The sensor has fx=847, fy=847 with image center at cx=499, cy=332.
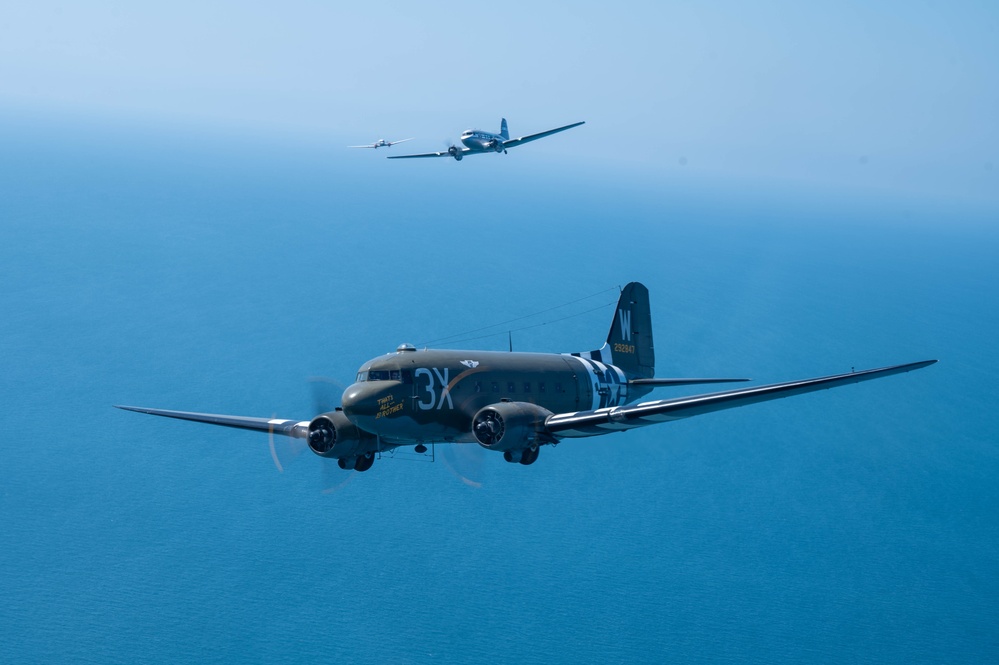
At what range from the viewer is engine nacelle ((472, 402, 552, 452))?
1484 inches

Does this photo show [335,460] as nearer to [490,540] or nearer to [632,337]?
[632,337]

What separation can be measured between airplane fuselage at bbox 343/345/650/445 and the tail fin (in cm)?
1136

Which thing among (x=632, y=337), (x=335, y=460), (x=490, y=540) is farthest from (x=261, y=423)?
(x=490, y=540)

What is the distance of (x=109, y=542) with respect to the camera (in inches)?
5162

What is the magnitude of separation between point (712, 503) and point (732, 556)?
12.8 metres

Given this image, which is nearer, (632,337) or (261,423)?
(261,423)

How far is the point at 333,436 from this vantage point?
127 feet

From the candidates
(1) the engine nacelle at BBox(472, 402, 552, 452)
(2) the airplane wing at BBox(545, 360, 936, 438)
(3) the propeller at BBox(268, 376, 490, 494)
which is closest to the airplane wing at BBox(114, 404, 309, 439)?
(3) the propeller at BBox(268, 376, 490, 494)

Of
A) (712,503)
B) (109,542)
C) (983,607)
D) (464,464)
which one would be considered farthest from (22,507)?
(983,607)

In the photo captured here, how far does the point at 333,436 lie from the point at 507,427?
805cm

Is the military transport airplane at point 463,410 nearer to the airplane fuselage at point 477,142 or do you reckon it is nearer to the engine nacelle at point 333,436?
the engine nacelle at point 333,436

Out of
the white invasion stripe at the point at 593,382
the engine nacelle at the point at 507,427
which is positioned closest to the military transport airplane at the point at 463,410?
the engine nacelle at the point at 507,427

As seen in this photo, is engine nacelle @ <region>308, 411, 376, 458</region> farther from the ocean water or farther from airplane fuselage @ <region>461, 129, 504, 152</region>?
airplane fuselage @ <region>461, 129, 504, 152</region>

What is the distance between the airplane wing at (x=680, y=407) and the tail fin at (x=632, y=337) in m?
15.1
